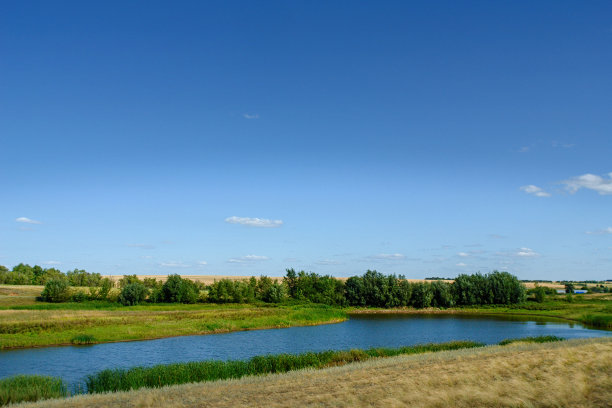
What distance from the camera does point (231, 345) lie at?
43656 mm

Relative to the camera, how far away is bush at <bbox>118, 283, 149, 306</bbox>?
88438 mm

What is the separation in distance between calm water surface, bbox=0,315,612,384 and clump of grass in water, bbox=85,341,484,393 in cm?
667

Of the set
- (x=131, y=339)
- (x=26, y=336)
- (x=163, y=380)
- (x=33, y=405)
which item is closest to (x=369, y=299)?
(x=131, y=339)

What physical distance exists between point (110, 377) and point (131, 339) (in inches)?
1084

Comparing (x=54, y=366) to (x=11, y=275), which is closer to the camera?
(x=54, y=366)

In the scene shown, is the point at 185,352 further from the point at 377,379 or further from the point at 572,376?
the point at 572,376

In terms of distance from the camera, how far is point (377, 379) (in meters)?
16.4

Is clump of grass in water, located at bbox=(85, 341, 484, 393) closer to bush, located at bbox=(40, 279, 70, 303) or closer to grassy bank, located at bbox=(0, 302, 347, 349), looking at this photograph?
grassy bank, located at bbox=(0, 302, 347, 349)

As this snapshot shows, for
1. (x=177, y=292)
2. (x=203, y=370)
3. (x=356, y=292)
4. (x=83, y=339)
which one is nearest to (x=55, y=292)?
(x=177, y=292)

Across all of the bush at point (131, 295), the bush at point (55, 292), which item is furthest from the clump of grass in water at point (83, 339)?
the bush at point (55, 292)

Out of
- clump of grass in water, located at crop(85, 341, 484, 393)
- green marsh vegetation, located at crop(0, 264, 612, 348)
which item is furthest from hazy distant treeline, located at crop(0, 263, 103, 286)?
clump of grass in water, located at crop(85, 341, 484, 393)

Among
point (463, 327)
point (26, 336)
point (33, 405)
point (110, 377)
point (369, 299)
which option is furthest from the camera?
point (369, 299)

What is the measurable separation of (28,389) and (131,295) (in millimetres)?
75085

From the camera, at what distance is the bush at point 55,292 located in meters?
86.8
